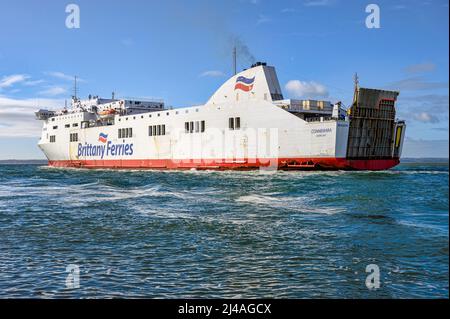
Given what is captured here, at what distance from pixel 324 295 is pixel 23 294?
4.52 m

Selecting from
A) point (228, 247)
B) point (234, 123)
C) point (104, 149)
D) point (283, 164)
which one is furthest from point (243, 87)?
point (228, 247)

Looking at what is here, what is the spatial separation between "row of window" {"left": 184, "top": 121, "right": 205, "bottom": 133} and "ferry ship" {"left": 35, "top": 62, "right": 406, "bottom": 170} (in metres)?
0.10

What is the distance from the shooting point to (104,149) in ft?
177

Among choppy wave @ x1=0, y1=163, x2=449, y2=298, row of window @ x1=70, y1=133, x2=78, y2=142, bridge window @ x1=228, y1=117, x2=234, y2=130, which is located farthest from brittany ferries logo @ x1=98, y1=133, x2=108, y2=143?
choppy wave @ x1=0, y1=163, x2=449, y2=298

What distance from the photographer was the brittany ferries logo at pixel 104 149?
50.4 meters

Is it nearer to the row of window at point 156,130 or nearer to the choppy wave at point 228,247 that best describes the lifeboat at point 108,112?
the row of window at point 156,130

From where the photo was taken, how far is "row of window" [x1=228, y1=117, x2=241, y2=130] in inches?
1496

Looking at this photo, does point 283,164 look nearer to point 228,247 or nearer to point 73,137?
point 228,247

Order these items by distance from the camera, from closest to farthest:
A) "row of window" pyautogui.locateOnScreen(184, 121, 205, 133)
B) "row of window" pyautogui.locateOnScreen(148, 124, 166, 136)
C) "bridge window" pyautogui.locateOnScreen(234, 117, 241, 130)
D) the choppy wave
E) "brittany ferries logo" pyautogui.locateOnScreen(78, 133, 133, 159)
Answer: the choppy wave → "bridge window" pyautogui.locateOnScreen(234, 117, 241, 130) → "row of window" pyautogui.locateOnScreen(184, 121, 205, 133) → "row of window" pyautogui.locateOnScreen(148, 124, 166, 136) → "brittany ferries logo" pyautogui.locateOnScreen(78, 133, 133, 159)

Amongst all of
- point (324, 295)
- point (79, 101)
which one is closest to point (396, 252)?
point (324, 295)

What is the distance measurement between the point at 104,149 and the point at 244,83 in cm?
2207

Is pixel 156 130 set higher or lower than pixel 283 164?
higher

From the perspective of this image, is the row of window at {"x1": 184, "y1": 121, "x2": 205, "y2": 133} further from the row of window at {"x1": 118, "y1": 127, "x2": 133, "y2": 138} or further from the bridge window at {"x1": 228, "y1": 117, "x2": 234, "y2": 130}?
the row of window at {"x1": 118, "y1": 127, "x2": 133, "y2": 138}

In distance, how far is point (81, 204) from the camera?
60.7 ft
